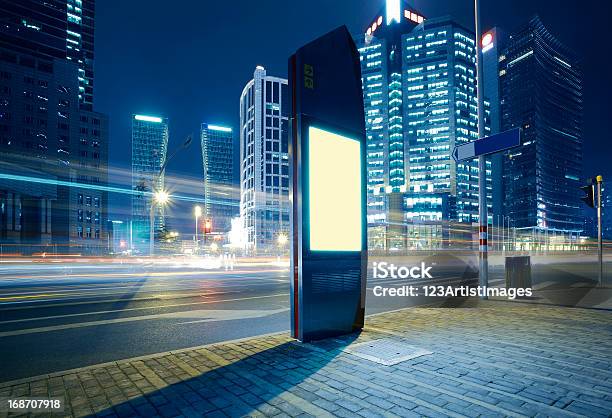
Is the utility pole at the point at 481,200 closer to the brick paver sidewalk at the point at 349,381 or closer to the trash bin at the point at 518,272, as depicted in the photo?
the trash bin at the point at 518,272

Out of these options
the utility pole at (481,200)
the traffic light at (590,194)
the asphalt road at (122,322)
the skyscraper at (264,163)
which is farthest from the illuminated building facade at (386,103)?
the asphalt road at (122,322)

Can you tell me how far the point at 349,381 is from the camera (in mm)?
3893

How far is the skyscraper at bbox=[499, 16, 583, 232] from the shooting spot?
178625mm

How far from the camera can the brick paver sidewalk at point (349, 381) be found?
326cm

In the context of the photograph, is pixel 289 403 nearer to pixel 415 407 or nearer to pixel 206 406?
pixel 206 406

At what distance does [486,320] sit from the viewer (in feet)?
23.7

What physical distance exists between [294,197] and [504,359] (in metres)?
3.53

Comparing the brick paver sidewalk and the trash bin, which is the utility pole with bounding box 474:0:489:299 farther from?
the brick paver sidewalk

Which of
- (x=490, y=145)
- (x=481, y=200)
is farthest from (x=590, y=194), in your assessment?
(x=490, y=145)

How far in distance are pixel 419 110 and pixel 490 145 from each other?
152754 mm

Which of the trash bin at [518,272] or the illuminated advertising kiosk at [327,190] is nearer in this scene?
the illuminated advertising kiosk at [327,190]

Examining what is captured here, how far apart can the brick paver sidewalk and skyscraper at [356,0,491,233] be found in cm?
13662

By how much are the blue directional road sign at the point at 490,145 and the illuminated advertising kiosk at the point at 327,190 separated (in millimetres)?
4524

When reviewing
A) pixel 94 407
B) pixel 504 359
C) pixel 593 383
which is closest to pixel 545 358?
pixel 504 359
